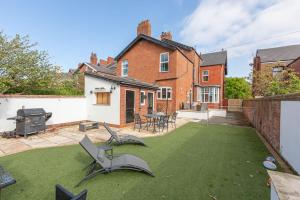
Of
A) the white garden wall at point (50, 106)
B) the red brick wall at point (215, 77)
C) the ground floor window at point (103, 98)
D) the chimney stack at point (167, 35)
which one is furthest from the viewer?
the red brick wall at point (215, 77)

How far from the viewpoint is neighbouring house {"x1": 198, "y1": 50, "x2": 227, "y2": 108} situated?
24.4m

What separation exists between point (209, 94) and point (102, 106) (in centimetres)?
1815

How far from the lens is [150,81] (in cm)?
1914

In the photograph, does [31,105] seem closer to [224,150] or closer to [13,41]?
[13,41]

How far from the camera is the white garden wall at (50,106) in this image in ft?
27.7

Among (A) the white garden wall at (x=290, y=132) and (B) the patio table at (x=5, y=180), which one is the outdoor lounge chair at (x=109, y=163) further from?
(A) the white garden wall at (x=290, y=132)

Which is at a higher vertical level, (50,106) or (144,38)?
(144,38)

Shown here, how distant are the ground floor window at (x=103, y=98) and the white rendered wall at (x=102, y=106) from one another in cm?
26

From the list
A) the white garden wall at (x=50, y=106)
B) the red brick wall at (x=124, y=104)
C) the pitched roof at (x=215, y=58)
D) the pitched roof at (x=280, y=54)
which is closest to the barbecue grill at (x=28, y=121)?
the white garden wall at (x=50, y=106)

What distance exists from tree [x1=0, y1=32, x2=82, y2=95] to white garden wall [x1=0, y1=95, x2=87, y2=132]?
0.80 m

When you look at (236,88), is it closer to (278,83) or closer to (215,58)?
(215,58)

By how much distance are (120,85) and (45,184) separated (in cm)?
761

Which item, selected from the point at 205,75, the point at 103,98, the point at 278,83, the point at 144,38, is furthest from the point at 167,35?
the point at 103,98

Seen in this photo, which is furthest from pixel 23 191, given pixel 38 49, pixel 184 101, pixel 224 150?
pixel 184 101
